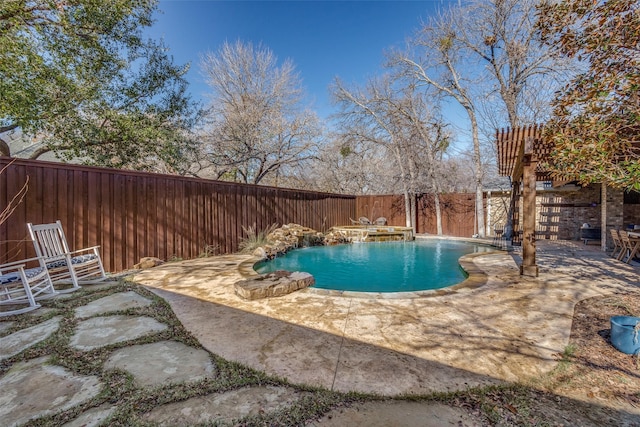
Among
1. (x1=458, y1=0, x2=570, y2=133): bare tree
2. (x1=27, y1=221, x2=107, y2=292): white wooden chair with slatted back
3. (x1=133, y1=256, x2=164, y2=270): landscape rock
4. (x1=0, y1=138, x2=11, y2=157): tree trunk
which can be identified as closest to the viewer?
(x1=27, y1=221, x2=107, y2=292): white wooden chair with slatted back

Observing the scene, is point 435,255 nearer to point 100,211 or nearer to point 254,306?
point 254,306

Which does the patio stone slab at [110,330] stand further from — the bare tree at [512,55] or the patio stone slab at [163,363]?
the bare tree at [512,55]

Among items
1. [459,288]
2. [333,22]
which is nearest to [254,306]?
[459,288]

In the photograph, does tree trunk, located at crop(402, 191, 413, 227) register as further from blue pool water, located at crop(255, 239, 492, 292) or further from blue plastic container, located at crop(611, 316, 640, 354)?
blue plastic container, located at crop(611, 316, 640, 354)

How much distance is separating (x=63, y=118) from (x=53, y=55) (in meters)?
1.37

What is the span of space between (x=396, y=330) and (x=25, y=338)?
3115 mm

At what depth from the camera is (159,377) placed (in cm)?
168

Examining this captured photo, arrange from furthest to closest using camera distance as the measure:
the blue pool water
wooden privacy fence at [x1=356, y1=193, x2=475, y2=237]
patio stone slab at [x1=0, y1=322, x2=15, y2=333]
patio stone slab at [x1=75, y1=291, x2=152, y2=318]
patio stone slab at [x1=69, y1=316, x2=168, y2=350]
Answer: wooden privacy fence at [x1=356, y1=193, x2=475, y2=237] < the blue pool water < patio stone slab at [x1=75, y1=291, x2=152, y2=318] < patio stone slab at [x1=0, y1=322, x2=15, y2=333] < patio stone slab at [x1=69, y1=316, x2=168, y2=350]

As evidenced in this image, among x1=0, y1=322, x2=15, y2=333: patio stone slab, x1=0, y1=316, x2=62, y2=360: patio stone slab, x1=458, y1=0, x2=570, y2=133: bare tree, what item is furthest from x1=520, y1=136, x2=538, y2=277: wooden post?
x1=458, y1=0, x2=570, y2=133: bare tree

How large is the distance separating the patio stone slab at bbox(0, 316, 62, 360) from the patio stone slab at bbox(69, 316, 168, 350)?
0.21 m

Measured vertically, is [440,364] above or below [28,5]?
below

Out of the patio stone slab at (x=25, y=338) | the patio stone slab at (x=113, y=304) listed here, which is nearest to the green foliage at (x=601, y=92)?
the patio stone slab at (x=113, y=304)

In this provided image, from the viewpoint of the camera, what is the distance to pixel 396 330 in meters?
2.36

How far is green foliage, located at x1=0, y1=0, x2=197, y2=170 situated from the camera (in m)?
5.49
